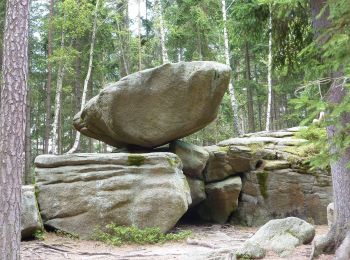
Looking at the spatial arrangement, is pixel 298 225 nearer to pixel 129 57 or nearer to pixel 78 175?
pixel 78 175

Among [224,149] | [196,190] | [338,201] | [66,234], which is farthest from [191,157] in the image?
[338,201]

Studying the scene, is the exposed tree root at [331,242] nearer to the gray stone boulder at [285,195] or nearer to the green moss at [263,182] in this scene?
the gray stone boulder at [285,195]

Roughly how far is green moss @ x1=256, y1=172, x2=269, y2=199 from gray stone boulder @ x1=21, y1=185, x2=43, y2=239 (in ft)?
22.2

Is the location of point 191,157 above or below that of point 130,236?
above

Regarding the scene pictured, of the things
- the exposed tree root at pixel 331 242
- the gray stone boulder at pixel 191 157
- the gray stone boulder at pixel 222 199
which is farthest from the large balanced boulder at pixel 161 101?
the exposed tree root at pixel 331 242

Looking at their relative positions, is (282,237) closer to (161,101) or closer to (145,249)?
(145,249)

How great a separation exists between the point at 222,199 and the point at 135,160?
350cm

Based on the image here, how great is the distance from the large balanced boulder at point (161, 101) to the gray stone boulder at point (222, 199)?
90.9 inches

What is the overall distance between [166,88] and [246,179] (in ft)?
13.9

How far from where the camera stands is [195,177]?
12414 mm

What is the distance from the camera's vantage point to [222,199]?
1229cm

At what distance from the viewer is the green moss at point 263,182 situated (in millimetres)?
12055

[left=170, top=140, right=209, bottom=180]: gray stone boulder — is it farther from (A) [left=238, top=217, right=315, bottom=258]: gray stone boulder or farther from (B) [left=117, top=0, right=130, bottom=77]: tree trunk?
(B) [left=117, top=0, right=130, bottom=77]: tree trunk

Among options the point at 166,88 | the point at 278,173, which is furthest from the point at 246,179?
the point at 166,88
